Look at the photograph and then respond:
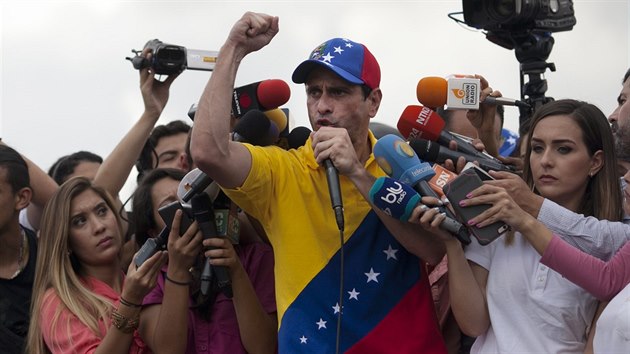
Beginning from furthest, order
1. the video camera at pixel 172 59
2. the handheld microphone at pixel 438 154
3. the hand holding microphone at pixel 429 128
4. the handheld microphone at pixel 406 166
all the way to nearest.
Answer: the video camera at pixel 172 59, the hand holding microphone at pixel 429 128, the handheld microphone at pixel 438 154, the handheld microphone at pixel 406 166

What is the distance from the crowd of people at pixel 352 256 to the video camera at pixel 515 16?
0.84 metres

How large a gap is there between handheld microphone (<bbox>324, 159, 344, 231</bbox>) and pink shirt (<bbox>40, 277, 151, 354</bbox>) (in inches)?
64.2

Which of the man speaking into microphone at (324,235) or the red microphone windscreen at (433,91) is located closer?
the man speaking into microphone at (324,235)

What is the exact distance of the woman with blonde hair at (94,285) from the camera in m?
5.01

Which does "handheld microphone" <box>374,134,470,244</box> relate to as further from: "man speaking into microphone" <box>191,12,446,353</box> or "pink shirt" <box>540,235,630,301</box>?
"pink shirt" <box>540,235,630,301</box>

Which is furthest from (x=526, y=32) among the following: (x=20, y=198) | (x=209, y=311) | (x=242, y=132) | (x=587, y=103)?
(x=20, y=198)

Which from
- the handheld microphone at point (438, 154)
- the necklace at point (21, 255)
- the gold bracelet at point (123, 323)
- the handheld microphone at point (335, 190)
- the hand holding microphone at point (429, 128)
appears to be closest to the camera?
the handheld microphone at point (335, 190)

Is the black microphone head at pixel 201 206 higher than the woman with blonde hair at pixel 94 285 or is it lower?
higher

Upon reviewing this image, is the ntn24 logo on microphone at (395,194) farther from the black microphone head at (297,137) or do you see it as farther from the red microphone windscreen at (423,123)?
the black microphone head at (297,137)

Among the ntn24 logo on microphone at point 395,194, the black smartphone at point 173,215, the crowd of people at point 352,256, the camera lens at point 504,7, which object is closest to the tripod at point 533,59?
the camera lens at point 504,7

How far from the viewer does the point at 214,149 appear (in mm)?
4340

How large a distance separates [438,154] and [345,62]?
58 cm

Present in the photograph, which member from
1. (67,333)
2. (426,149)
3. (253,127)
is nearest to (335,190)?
(426,149)

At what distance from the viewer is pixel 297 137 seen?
5223 mm
